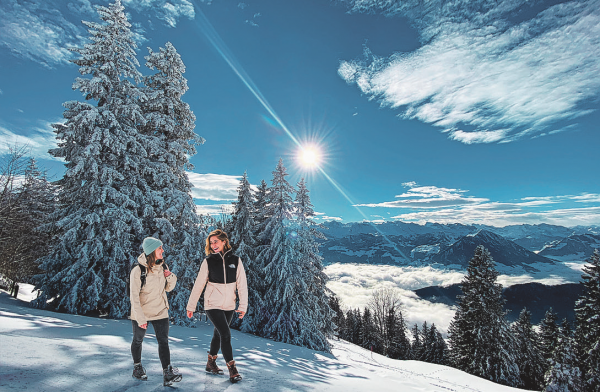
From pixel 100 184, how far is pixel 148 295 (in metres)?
11.4

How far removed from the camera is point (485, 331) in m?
24.6

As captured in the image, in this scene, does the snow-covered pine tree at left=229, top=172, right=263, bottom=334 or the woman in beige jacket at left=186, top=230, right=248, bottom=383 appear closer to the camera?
the woman in beige jacket at left=186, top=230, right=248, bottom=383

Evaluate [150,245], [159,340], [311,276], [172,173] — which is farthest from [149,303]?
[311,276]

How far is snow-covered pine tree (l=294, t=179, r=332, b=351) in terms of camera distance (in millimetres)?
19125

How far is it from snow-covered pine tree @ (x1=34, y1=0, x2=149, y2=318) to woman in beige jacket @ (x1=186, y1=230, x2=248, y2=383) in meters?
10.2

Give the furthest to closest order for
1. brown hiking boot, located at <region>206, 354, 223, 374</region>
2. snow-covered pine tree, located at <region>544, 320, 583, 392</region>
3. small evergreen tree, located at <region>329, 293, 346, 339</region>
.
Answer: small evergreen tree, located at <region>329, 293, 346, 339</region> → snow-covered pine tree, located at <region>544, 320, 583, 392</region> → brown hiking boot, located at <region>206, 354, 223, 374</region>

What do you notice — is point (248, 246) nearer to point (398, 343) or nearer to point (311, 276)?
point (311, 276)

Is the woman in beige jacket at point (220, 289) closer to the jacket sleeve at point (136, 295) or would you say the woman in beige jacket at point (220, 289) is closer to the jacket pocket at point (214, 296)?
the jacket pocket at point (214, 296)

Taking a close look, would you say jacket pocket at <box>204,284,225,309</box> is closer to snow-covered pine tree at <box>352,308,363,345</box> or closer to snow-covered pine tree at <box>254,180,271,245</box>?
snow-covered pine tree at <box>254,180,271,245</box>

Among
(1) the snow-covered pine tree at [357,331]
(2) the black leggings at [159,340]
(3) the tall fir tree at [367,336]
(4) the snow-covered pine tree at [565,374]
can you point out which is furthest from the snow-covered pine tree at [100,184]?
(1) the snow-covered pine tree at [357,331]

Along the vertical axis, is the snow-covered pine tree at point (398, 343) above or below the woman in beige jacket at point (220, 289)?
below

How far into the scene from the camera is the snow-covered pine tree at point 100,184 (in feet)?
38.3

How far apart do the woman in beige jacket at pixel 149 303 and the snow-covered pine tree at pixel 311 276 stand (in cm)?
1594

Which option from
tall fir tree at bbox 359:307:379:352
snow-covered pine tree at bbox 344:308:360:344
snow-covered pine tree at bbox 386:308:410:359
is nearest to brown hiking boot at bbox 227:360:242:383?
snow-covered pine tree at bbox 386:308:410:359
